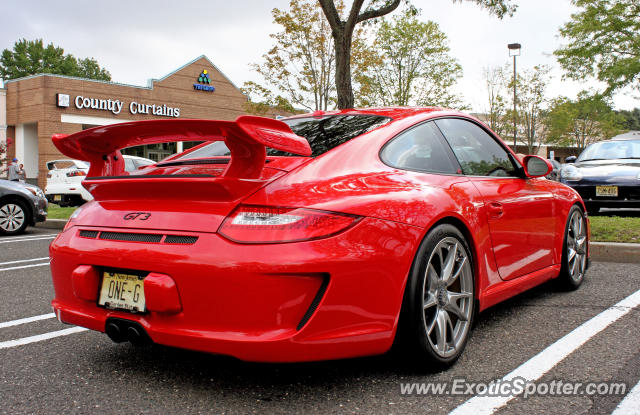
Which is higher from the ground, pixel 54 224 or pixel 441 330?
pixel 54 224

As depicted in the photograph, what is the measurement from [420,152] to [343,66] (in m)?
8.88

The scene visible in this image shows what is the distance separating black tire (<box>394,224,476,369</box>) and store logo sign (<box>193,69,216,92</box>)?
32.8 metres

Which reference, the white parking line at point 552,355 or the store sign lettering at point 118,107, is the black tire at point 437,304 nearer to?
the white parking line at point 552,355

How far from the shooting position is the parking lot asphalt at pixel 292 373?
2.32 meters

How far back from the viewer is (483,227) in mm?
3074

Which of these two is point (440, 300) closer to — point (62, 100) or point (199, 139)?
point (199, 139)

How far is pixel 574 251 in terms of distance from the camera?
448 cm

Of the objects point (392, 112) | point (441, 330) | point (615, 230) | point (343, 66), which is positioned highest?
point (343, 66)

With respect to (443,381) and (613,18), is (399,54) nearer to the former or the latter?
(613,18)

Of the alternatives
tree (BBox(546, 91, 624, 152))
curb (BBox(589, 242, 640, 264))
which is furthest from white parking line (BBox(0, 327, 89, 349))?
tree (BBox(546, 91, 624, 152))

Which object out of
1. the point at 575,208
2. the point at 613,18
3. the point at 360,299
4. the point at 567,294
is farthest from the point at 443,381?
the point at 613,18

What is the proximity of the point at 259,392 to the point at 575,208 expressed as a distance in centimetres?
321

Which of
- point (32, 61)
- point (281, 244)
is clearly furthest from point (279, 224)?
point (32, 61)

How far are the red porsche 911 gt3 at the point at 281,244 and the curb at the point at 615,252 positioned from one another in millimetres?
3644
